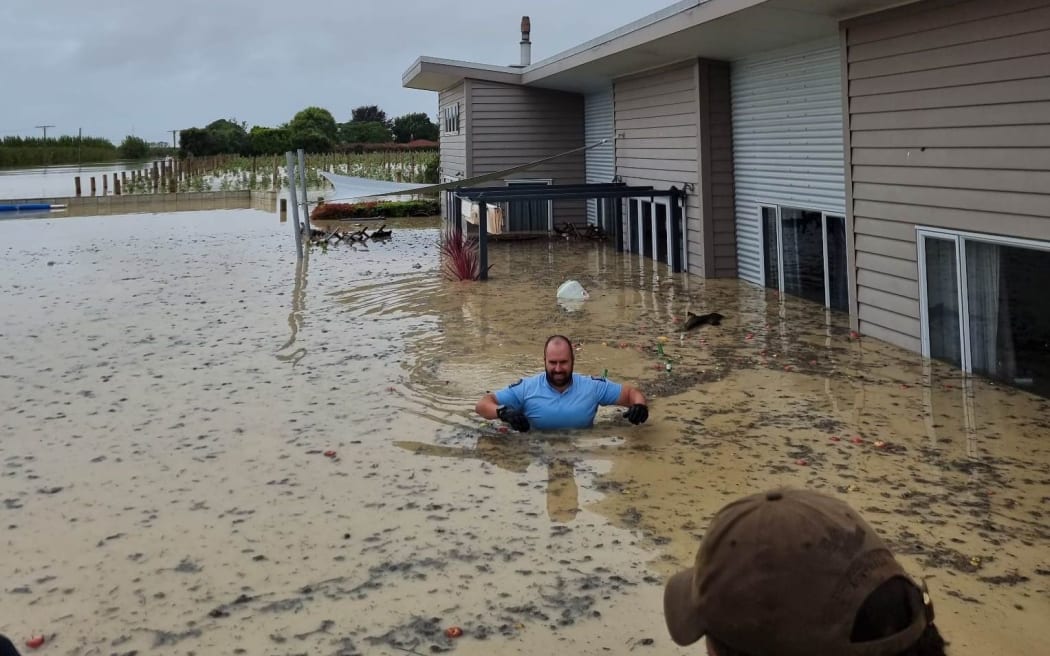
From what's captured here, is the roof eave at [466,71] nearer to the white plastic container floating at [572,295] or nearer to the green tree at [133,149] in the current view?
the white plastic container floating at [572,295]

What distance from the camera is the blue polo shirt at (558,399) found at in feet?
23.2

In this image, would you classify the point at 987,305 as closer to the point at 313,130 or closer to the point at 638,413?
the point at 638,413

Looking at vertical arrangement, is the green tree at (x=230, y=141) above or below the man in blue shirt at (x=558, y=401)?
above

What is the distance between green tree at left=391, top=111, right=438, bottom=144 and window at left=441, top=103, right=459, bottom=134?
50.3 m

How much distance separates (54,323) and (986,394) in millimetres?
10929

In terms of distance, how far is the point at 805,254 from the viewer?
13.0 metres

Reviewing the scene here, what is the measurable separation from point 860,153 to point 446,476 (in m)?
6.23

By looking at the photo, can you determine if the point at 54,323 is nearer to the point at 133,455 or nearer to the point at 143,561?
the point at 133,455

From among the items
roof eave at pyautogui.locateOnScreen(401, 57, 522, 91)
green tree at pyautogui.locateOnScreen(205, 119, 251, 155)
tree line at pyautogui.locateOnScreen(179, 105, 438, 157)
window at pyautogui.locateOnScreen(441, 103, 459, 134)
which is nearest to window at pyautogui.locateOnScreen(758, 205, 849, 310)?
roof eave at pyautogui.locateOnScreen(401, 57, 522, 91)

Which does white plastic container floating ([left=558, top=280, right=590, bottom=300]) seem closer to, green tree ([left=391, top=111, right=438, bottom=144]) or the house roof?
the house roof

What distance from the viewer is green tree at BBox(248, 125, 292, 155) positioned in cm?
6203

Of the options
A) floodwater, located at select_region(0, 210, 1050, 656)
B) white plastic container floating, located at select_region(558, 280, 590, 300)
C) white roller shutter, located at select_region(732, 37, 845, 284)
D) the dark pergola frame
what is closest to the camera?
floodwater, located at select_region(0, 210, 1050, 656)

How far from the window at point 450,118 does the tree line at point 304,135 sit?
31192 millimetres

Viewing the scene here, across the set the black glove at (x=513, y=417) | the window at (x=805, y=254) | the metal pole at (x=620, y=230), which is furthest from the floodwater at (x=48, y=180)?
the black glove at (x=513, y=417)
